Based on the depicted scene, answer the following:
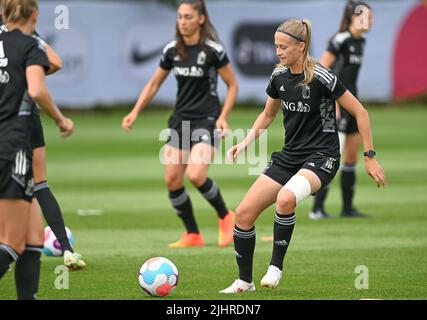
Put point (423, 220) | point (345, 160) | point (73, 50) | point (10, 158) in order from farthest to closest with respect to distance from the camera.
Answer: point (73, 50) → point (345, 160) → point (423, 220) → point (10, 158)

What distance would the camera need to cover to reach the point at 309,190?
8023mm

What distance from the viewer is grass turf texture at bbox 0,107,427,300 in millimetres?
8461

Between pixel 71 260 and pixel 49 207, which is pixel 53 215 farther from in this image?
pixel 71 260

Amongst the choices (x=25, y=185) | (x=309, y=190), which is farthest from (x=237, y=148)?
(x=25, y=185)

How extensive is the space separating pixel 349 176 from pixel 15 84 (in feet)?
23.7

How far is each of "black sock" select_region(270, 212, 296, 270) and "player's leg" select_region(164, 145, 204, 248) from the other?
9.37 ft

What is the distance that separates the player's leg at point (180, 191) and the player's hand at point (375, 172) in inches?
128

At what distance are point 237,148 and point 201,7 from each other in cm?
289

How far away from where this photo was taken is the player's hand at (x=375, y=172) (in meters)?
7.87

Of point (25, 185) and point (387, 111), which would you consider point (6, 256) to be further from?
point (387, 111)

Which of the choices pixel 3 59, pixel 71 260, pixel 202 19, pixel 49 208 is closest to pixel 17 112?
pixel 3 59

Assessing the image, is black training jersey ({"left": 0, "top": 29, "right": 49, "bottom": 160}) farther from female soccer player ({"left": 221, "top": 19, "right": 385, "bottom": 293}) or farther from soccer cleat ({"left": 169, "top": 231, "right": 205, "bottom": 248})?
soccer cleat ({"left": 169, "top": 231, "right": 205, "bottom": 248})

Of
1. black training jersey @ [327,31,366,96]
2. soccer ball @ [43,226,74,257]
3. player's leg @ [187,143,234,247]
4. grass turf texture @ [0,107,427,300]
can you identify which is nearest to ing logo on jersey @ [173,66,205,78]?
player's leg @ [187,143,234,247]

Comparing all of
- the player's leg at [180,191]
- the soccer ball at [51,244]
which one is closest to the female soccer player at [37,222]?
the soccer ball at [51,244]
